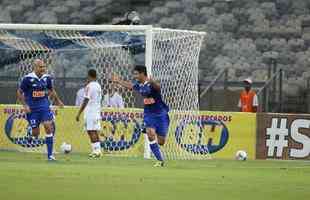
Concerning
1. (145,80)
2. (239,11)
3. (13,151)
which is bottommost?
(13,151)

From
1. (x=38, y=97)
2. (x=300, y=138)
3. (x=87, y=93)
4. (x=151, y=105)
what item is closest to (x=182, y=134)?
(x=87, y=93)

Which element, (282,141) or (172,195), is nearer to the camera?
(172,195)

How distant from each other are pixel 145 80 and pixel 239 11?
13977 millimetres

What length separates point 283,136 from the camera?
1085 inches

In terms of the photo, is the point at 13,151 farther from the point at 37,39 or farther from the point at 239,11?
the point at 239,11

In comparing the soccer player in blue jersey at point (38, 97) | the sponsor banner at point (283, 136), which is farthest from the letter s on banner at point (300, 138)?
the soccer player in blue jersey at point (38, 97)

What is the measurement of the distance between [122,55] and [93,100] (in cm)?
439

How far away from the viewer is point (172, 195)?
1448cm

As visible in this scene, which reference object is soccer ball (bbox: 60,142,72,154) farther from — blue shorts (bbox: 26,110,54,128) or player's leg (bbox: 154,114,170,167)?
player's leg (bbox: 154,114,170,167)

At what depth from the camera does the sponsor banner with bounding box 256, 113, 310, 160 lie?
27.5 m

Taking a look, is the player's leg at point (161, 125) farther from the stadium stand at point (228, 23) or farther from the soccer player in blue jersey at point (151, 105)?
the stadium stand at point (228, 23)

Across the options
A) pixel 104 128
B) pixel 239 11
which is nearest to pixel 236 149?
pixel 104 128

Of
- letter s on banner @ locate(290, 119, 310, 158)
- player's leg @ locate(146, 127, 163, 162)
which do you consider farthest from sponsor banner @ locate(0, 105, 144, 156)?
player's leg @ locate(146, 127, 163, 162)

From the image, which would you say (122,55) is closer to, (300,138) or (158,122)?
(300,138)
